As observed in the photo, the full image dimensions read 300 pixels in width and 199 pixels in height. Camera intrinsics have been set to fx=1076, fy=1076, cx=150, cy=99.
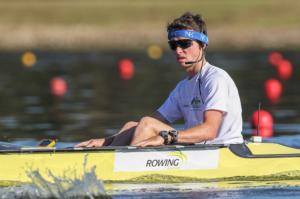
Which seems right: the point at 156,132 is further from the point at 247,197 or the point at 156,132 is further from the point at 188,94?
the point at 247,197

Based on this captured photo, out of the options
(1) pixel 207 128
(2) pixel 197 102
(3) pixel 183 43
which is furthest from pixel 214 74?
(1) pixel 207 128

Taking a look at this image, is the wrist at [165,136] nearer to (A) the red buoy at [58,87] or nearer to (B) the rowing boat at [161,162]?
(B) the rowing boat at [161,162]

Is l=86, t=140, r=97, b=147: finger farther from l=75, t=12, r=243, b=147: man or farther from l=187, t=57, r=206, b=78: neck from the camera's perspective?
l=187, t=57, r=206, b=78: neck

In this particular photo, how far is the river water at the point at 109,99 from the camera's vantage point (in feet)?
61.3

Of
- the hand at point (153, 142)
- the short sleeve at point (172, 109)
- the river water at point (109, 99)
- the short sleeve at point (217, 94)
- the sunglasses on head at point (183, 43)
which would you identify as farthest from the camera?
the river water at point (109, 99)

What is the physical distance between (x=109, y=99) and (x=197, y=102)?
45.3 ft

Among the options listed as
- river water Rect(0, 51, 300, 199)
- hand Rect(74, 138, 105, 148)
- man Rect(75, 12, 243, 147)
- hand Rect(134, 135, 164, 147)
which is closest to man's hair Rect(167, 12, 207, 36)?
man Rect(75, 12, 243, 147)

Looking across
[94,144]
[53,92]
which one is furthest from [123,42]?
[94,144]

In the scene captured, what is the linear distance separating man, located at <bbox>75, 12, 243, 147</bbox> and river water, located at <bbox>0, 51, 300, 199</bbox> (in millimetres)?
673

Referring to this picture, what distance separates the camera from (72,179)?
42.0ft

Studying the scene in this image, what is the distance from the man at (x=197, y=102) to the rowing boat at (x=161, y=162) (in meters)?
0.18

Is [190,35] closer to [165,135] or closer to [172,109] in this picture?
[172,109]

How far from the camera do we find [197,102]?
44.5 ft

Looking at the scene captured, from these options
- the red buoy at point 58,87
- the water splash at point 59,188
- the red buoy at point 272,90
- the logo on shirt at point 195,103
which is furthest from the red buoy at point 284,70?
the water splash at point 59,188
